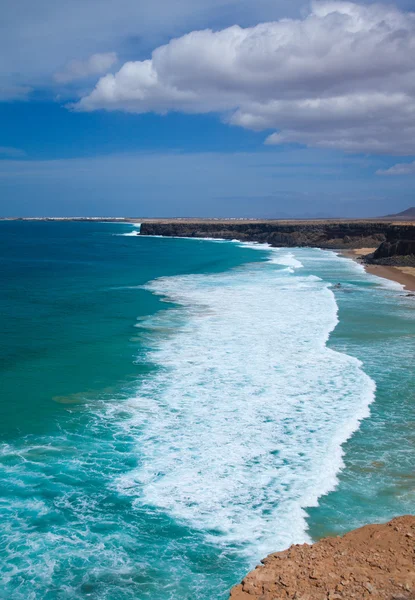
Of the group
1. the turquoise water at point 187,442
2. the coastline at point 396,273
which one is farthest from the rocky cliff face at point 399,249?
the turquoise water at point 187,442

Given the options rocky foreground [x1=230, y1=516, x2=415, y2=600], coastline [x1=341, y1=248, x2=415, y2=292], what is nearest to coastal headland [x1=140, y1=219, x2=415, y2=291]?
coastline [x1=341, y1=248, x2=415, y2=292]

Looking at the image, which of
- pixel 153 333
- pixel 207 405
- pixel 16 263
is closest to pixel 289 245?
pixel 16 263

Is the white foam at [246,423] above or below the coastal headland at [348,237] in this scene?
below

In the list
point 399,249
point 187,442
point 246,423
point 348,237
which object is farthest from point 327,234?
point 187,442

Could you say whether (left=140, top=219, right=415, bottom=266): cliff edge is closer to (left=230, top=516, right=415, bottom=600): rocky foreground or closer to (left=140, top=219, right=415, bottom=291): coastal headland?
(left=140, top=219, right=415, bottom=291): coastal headland

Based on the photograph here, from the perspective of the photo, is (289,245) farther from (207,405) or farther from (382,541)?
(382,541)

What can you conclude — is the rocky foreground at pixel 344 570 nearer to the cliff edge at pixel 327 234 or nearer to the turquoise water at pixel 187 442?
the turquoise water at pixel 187 442
